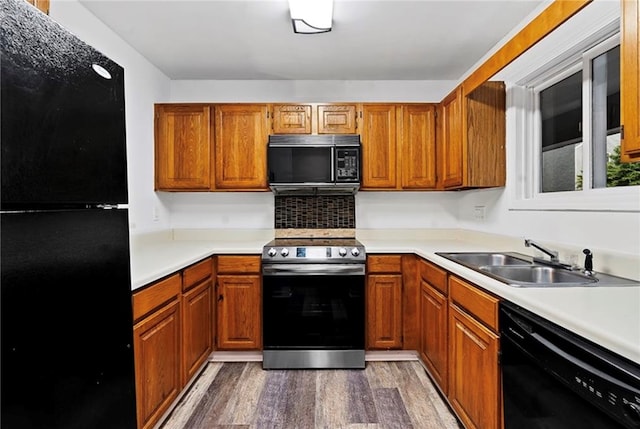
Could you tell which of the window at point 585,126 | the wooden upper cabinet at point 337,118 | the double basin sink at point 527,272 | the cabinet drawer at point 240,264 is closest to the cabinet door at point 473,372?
the double basin sink at point 527,272

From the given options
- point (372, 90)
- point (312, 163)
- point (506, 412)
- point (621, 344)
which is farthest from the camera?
point (372, 90)

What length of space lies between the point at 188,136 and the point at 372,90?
167 cm

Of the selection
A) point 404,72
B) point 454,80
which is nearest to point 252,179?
point 404,72

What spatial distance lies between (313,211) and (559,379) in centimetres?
244

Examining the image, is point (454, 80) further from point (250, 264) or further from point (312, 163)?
point (250, 264)

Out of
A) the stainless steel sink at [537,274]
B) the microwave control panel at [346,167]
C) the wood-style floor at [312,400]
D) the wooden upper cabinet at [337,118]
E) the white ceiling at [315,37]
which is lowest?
the wood-style floor at [312,400]

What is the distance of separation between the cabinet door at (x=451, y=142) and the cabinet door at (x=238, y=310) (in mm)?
1632

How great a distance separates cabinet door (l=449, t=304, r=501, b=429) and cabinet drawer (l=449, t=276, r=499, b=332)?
40 mm

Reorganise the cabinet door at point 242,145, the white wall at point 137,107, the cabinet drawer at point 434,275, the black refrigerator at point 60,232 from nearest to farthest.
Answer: the black refrigerator at point 60,232 → the cabinet drawer at point 434,275 → the white wall at point 137,107 → the cabinet door at point 242,145

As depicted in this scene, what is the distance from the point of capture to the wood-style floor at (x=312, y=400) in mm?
1980

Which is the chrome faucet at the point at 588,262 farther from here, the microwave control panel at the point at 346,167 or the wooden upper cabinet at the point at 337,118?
the wooden upper cabinet at the point at 337,118

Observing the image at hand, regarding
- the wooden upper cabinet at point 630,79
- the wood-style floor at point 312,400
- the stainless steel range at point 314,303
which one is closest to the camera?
the wooden upper cabinet at point 630,79

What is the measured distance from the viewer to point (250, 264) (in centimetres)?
271

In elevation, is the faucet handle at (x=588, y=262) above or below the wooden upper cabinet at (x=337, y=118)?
below
